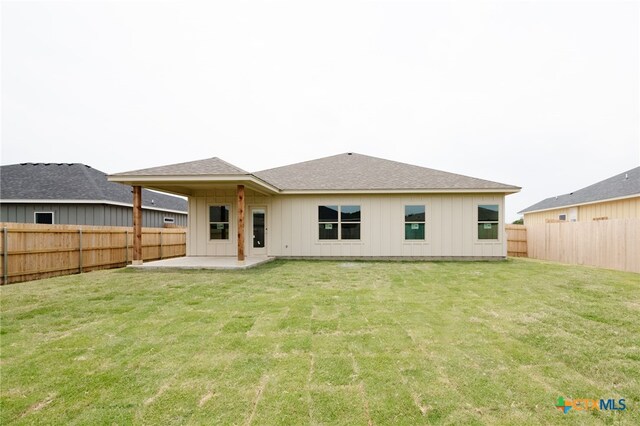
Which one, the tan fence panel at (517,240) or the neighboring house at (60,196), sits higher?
the neighboring house at (60,196)

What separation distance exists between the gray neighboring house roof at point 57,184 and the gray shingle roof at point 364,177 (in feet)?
29.3

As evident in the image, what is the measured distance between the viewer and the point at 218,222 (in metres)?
12.6

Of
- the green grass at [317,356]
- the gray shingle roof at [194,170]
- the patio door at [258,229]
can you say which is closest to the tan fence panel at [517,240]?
the green grass at [317,356]

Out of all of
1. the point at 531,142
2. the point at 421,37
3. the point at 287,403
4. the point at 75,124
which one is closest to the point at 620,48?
the point at 421,37

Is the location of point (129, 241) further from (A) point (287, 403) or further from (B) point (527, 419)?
(B) point (527, 419)

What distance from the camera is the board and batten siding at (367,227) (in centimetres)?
1220

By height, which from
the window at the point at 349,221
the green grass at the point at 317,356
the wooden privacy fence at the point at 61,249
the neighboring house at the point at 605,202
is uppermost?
the neighboring house at the point at 605,202

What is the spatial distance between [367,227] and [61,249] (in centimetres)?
1041

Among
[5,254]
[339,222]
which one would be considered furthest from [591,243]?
[5,254]

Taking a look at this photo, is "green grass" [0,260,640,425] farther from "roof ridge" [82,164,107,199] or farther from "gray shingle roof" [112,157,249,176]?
"roof ridge" [82,164,107,199]

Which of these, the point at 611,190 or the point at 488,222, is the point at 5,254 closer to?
the point at 488,222

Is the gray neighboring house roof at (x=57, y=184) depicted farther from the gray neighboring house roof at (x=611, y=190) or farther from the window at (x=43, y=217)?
the gray neighboring house roof at (x=611, y=190)

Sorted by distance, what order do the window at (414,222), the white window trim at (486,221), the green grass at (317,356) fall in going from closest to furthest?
the green grass at (317,356) < the white window trim at (486,221) < the window at (414,222)

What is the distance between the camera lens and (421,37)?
44.0 ft
